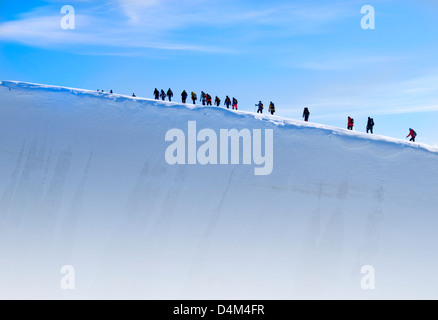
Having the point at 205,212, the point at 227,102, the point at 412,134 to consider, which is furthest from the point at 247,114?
the point at 412,134

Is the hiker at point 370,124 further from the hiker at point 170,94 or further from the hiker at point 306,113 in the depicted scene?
the hiker at point 170,94

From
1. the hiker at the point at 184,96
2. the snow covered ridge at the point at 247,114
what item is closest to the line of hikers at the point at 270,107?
the snow covered ridge at the point at 247,114

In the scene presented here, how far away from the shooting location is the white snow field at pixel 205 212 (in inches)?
725

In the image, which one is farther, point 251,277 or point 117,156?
point 117,156

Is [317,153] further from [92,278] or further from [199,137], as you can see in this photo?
[92,278]

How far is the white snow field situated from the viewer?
60.4ft

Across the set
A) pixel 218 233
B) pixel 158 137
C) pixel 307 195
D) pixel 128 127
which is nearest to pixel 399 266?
pixel 307 195

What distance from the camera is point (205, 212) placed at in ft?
65.5

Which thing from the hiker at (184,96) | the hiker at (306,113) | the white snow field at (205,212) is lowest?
the white snow field at (205,212)

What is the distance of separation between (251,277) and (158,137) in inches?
312

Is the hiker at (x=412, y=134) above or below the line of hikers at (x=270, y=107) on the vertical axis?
below

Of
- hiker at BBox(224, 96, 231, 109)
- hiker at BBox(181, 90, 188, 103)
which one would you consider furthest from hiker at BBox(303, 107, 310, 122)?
hiker at BBox(181, 90, 188, 103)

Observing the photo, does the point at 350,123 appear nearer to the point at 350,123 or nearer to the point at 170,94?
the point at 350,123

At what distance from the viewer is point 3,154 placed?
21.6 m
